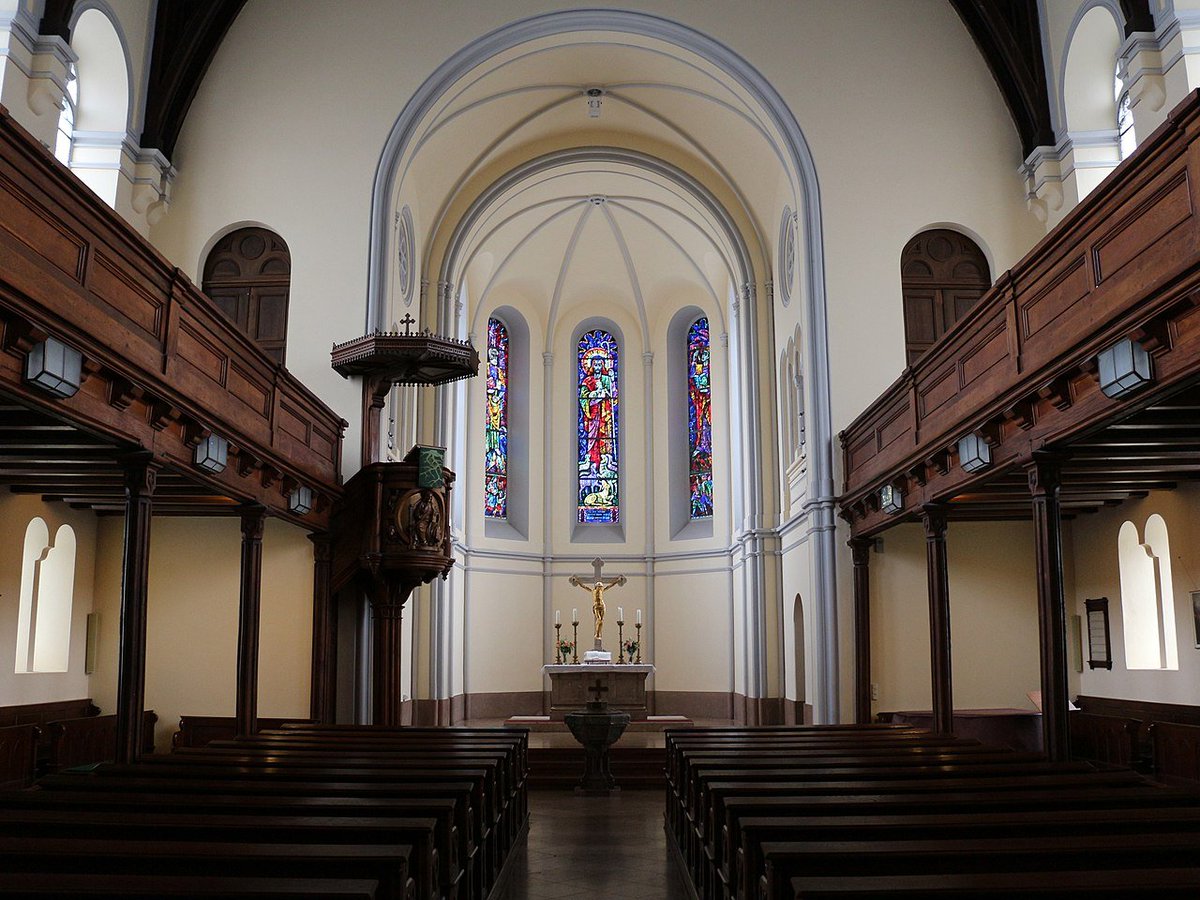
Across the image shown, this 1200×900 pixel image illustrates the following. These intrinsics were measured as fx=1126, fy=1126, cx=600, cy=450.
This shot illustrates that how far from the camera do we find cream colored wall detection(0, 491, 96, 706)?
12.7 metres

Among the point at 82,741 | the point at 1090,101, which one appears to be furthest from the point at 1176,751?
the point at 82,741

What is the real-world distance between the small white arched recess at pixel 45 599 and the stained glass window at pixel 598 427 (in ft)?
45.5

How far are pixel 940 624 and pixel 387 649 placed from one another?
6955 millimetres

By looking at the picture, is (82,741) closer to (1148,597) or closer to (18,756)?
(18,756)

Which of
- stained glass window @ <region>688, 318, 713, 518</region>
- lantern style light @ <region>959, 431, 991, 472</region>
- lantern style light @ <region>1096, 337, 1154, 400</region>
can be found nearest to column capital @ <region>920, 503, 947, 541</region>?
lantern style light @ <region>959, 431, 991, 472</region>

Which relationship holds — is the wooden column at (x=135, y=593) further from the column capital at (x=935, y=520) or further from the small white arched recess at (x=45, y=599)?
the column capital at (x=935, y=520)

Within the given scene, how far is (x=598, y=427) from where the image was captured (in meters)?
26.6

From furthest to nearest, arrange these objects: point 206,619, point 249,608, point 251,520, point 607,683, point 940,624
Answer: point 607,683 → point 206,619 → point 940,624 → point 251,520 → point 249,608

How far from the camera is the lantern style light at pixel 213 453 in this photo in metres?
9.78

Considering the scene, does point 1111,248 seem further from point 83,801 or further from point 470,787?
point 83,801

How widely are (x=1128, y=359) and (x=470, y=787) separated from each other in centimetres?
483

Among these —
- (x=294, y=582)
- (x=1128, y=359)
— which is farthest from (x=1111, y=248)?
(x=294, y=582)

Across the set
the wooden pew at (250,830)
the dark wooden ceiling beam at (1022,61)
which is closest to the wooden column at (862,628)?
the dark wooden ceiling beam at (1022,61)

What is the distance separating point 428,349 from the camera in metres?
14.2
